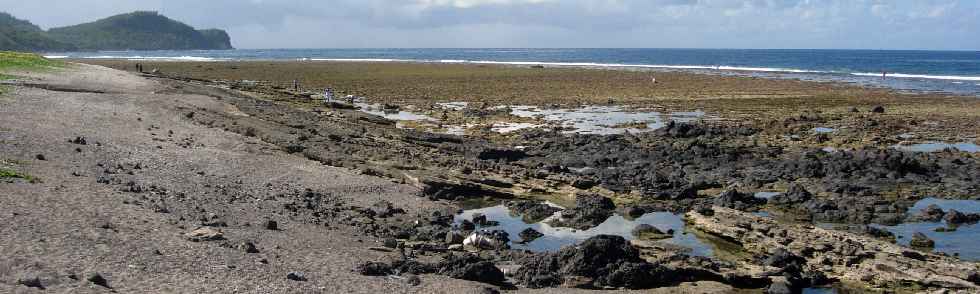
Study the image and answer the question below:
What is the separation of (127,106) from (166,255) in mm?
17465

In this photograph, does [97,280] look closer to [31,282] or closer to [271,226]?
Answer: [31,282]

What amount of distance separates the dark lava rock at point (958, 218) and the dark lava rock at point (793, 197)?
302 cm

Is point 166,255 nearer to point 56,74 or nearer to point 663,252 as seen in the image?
point 663,252

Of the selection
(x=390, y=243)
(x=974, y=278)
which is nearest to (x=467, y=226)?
(x=390, y=243)

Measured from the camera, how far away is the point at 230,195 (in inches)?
634

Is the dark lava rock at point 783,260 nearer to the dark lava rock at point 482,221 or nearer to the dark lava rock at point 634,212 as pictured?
the dark lava rock at point 634,212

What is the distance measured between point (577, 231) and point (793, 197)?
6292 millimetres

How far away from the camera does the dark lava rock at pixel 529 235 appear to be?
52.6 feet

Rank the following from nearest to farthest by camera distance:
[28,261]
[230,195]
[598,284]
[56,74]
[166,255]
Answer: [28,261]
[166,255]
[598,284]
[230,195]
[56,74]

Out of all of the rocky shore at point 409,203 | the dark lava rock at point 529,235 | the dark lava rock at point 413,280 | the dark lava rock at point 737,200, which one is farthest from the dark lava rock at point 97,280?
the dark lava rock at point 737,200

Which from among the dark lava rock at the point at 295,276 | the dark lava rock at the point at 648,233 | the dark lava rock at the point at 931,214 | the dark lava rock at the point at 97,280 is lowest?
the dark lava rock at the point at 648,233

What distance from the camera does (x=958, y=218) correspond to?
17.9 meters

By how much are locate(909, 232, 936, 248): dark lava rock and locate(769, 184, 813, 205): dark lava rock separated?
343cm

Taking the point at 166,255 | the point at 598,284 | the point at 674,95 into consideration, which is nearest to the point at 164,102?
the point at 166,255
